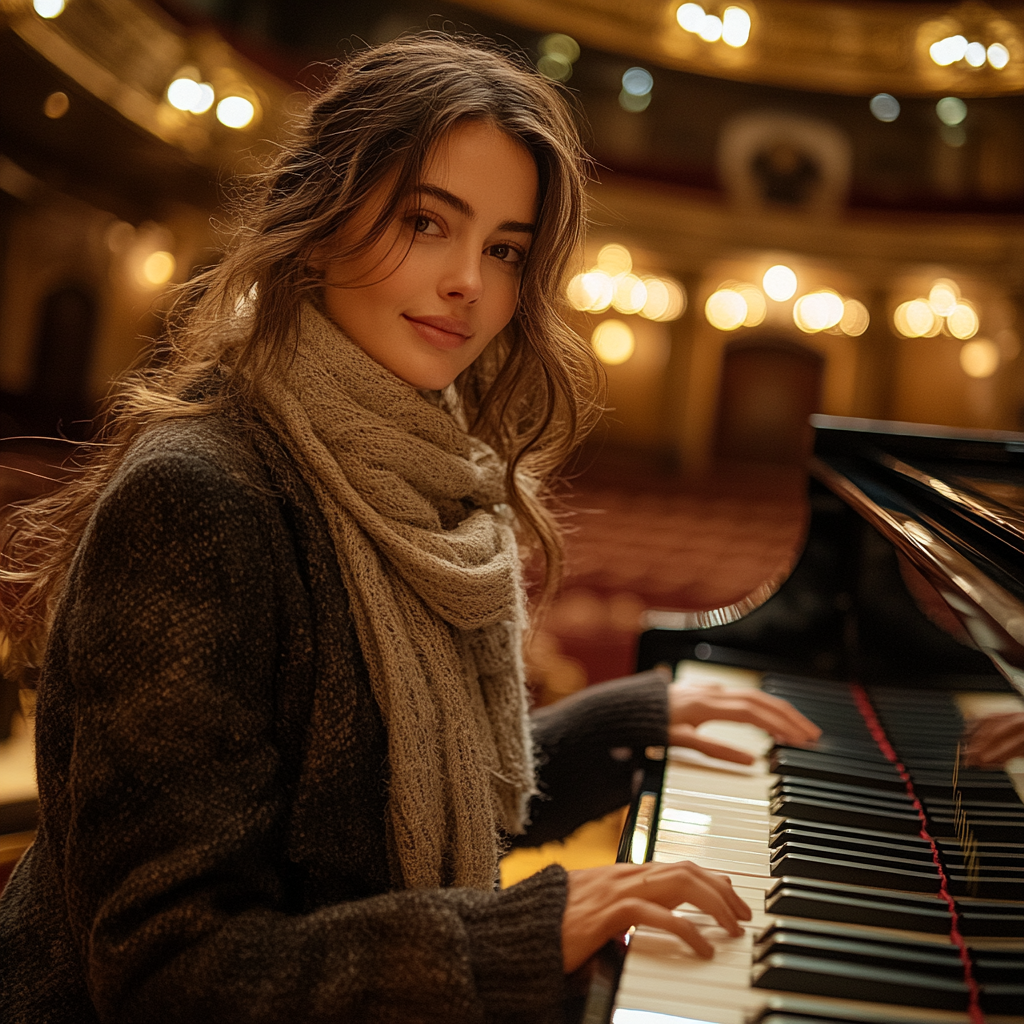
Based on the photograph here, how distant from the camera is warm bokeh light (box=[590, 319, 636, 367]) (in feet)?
54.6

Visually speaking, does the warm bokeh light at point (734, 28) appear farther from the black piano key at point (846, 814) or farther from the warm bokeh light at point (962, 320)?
the black piano key at point (846, 814)

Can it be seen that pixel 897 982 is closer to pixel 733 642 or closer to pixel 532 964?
pixel 532 964

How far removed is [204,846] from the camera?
906mm

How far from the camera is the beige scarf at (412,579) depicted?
1146 mm

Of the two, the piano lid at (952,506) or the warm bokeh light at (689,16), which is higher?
the warm bokeh light at (689,16)

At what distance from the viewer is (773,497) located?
48.8 ft

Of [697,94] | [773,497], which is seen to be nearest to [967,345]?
[773,497]

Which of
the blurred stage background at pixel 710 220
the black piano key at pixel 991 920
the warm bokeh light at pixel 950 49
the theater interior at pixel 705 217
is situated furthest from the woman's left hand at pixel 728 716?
the warm bokeh light at pixel 950 49

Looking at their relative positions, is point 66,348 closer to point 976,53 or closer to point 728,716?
point 976,53

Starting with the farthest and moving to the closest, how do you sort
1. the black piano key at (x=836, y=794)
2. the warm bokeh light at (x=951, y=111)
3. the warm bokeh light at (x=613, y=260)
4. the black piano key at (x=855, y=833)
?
the warm bokeh light at (x=951, y=111), the warm bokeh light at (x=613, y=260), the black piano key at (x=836, y=794), the black piano key at (x=855, y=833)

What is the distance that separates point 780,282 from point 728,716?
14690 millimetres

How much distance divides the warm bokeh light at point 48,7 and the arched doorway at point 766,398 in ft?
37.9

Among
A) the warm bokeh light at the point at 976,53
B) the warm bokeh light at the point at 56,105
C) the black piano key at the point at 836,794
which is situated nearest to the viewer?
the black piano key at the point at 836,794

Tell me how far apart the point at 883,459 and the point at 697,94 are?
16.3 meters
